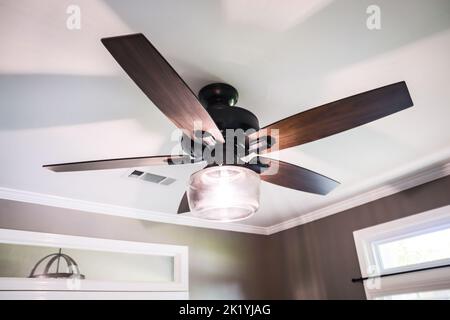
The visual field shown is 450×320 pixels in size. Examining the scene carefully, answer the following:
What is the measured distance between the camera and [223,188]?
125 centimetres

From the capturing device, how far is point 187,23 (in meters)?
1.15

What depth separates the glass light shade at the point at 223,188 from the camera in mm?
1250

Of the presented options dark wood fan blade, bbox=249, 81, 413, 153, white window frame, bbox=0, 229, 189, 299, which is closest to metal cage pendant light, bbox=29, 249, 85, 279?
white window frame, bbox=0, 229, 189, 299

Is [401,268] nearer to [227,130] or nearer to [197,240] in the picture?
[197,240]

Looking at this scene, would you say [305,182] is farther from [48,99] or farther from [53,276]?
[53,276]

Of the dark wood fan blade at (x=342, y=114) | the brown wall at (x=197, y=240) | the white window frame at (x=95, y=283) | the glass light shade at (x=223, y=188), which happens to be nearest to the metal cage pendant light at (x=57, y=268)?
the white window frame at (x=95, y=283)

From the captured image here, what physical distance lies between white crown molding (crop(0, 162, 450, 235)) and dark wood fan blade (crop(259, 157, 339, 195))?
1277mm

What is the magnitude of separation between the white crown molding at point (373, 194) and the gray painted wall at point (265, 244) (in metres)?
0.04

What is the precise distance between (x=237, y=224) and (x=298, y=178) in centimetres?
202

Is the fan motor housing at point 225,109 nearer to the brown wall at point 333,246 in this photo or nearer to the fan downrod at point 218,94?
the fan downrod at point 218,94

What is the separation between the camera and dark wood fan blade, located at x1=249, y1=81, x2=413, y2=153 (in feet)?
3.29

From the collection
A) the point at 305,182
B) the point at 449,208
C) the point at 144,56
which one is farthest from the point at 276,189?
the point at 144,56

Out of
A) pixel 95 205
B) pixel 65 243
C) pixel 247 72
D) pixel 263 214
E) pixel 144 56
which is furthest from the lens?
pixel 263 214
